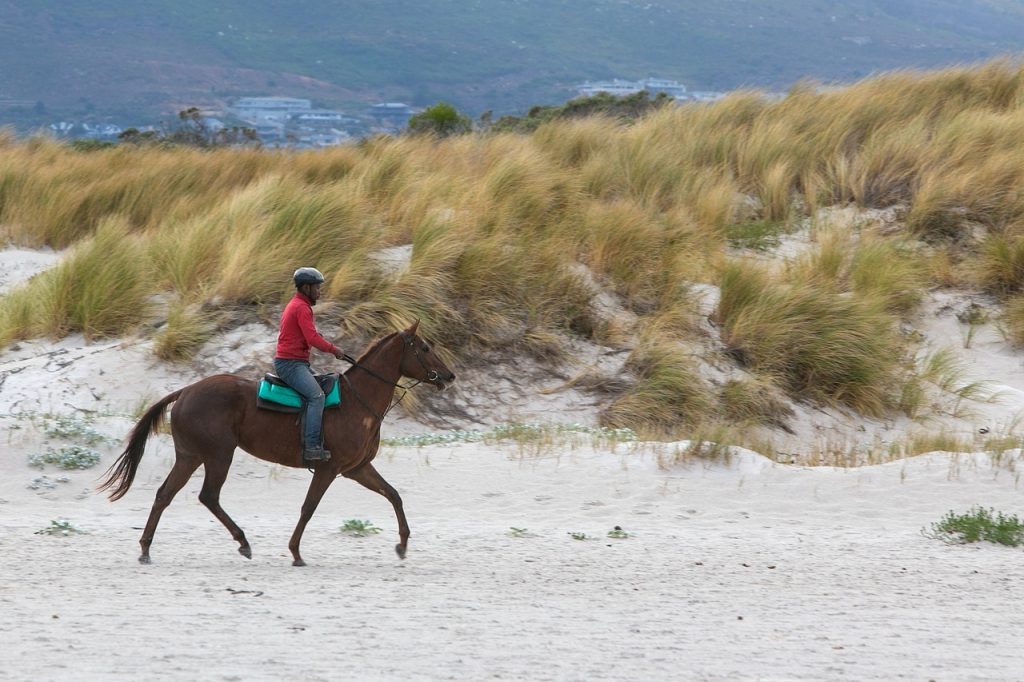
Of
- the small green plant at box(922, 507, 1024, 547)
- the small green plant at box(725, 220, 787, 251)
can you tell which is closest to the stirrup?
the small green plant at box(922, 507, 1024, 547)

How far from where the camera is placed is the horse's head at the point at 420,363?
7.90 metres

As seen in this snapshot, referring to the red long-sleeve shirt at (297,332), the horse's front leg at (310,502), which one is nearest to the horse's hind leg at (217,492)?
the horse's front leg at (310,502)

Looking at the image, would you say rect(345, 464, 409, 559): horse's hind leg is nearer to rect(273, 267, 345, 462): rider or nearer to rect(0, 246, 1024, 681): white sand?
rect(0, 246, 1024, 681): white sand

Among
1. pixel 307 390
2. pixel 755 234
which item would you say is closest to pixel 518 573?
pixel 307 390

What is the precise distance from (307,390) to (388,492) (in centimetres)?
80

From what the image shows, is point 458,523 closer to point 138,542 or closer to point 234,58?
point 138,542

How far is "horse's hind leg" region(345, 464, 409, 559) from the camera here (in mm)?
7727

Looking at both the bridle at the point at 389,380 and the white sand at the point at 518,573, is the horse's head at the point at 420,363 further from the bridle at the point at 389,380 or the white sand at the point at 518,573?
the white sand at the point at 518,573

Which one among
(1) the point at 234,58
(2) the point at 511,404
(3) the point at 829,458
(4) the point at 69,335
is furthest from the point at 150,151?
(1) the point at 234,58

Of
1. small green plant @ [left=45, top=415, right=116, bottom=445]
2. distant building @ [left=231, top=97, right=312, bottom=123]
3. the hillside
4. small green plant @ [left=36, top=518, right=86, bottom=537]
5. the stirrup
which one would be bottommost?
small green plant @ [left=36, top=518, right=86, bottom=537]

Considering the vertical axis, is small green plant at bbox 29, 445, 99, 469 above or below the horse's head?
below

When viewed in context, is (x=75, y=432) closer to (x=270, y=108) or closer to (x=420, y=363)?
(x=420, y=363)

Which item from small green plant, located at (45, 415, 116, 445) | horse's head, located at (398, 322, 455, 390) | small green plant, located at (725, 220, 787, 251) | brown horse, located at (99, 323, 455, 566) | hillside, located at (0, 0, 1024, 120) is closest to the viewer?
brown horse, located at (99, 323, 455, 566)

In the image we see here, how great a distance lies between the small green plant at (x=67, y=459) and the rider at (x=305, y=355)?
303 centimetres
